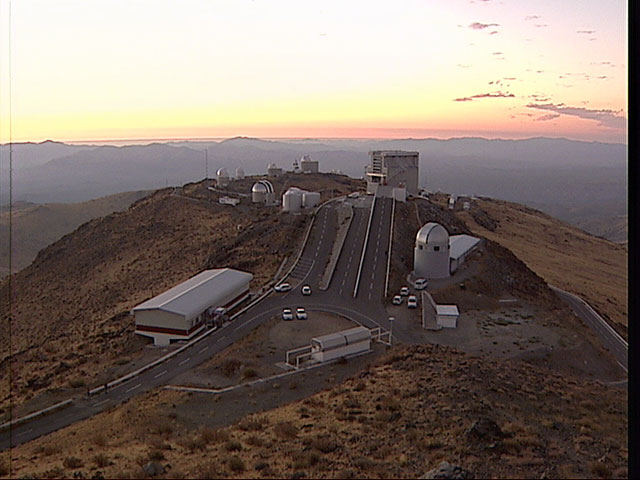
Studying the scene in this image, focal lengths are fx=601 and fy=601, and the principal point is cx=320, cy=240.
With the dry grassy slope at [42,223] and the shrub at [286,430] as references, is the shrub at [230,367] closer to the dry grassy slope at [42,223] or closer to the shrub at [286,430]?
the shrub at [286,430]

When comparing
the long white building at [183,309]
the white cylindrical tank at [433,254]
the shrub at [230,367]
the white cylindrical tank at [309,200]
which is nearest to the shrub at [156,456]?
the shrub at [230,367]

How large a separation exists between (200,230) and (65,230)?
6861cm

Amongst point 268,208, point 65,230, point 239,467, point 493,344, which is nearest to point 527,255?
point 268,208

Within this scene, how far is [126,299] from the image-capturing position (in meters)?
39.0

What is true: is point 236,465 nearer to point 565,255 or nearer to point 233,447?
point 233,447

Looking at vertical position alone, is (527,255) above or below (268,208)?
below

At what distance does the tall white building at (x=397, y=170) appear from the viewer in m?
58.2

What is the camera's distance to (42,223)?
371 ft

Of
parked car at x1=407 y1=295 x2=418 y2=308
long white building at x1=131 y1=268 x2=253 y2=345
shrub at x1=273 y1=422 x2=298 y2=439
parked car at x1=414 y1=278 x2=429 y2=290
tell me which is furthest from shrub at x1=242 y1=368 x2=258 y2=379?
parked car at x1=414 y1=278 x2=429 y2=290

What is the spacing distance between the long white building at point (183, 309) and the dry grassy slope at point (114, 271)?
0.95 m

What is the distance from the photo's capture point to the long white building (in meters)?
25.5

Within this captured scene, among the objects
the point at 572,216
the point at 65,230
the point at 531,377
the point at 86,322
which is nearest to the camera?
the point at 531,377

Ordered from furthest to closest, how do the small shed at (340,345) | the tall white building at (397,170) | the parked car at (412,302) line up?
the tall white building at (397,170) < the parked car at (412,302) < the small shed at (340,345)
